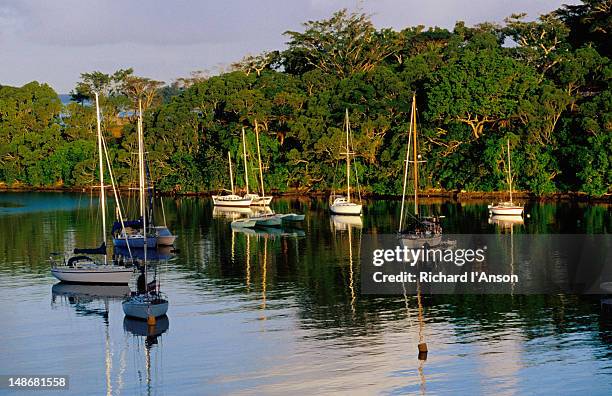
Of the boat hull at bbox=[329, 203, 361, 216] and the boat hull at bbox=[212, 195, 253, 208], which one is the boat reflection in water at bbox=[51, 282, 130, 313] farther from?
the boat hull at bbox=[212, 195, 253, 208]

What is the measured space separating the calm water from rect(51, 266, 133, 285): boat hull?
1029mm

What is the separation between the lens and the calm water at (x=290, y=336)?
1890 inches

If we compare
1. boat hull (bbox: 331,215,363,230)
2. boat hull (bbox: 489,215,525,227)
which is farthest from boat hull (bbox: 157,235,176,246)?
boat hull (bbox: 489,215,525,227)

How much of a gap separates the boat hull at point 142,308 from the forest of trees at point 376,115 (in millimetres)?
71095

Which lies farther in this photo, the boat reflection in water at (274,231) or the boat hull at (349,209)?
the boat hull at (349,209)

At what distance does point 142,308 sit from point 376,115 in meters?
94.2

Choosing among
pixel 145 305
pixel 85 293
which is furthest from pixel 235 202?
pixel 145 305

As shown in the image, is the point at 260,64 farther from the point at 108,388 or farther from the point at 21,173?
the point at 108,388

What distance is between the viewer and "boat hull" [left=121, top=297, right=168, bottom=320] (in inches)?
2320

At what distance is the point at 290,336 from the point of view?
5672 centimetres

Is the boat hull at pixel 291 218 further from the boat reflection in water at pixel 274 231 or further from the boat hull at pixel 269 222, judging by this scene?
the boat reflection in water at pixel 274 231

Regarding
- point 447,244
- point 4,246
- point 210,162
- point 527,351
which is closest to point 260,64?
point 210,162

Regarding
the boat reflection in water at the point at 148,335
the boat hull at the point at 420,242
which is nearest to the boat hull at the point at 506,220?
the boat hull at the point at 420,242

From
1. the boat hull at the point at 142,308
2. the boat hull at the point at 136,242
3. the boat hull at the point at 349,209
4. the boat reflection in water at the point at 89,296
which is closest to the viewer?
the boat hull at the point at 142,308
